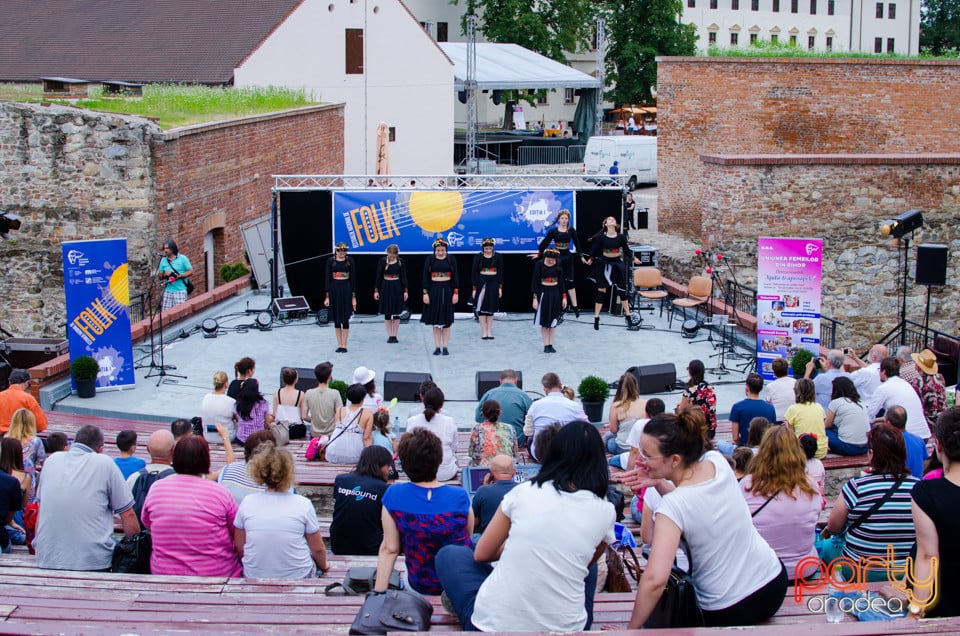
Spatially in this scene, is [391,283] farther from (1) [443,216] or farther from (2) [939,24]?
(2) [939,24]

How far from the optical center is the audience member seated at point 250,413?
419 inches

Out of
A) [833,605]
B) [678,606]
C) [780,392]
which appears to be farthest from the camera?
[780,392]

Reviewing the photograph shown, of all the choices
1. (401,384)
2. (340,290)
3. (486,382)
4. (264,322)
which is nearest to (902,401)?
(486,382)

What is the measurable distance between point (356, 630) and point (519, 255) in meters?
14.1

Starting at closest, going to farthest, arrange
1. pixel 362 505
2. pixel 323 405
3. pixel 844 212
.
Result: 1. pixel 362 505
2. pixel 323 405
3. pixel 844 212

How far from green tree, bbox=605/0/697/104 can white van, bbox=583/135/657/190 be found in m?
16.9

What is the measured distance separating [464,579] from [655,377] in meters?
8.96

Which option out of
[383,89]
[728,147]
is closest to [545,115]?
[383,89]

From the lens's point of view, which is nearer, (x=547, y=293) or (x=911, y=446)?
(x=911, y=446)

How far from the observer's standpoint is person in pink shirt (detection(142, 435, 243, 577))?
6.65 meters

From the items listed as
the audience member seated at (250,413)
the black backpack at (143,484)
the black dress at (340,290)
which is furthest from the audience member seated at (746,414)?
the black dress at (340,290)

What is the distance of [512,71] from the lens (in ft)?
151

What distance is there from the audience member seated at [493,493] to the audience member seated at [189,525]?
1493mm

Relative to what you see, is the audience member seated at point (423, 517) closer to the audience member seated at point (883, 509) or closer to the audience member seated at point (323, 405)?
the audience member seated at point (883, 509)
